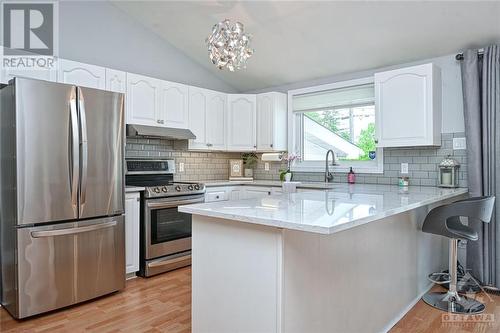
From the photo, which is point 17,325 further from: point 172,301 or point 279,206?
point 279,206

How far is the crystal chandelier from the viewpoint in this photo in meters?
2.06

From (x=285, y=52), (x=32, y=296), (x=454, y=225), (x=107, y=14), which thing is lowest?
(x=32, y=296)

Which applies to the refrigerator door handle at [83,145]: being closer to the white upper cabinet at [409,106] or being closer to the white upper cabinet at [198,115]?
the white upper cabinet at [198,115]

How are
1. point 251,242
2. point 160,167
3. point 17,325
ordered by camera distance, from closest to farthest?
point 251,242 → point 17,325 → point 160,167

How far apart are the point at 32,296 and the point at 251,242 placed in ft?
6.30

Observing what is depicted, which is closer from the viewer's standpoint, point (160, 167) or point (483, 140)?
point (483, 140)

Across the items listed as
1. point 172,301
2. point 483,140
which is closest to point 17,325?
point 172,301

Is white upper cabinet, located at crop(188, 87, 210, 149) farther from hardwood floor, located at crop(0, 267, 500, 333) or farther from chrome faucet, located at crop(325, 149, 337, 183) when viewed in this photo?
hardwood floor, located at crop(0, 267, 500, 333)

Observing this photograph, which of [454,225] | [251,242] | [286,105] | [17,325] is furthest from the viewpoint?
[286,105]

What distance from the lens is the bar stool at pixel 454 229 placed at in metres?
2.39

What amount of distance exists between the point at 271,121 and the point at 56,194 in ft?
8.85

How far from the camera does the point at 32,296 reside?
2459 mm

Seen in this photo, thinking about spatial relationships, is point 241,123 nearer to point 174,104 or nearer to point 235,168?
point 235,168

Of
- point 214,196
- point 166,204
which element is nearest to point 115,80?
point 166,204
